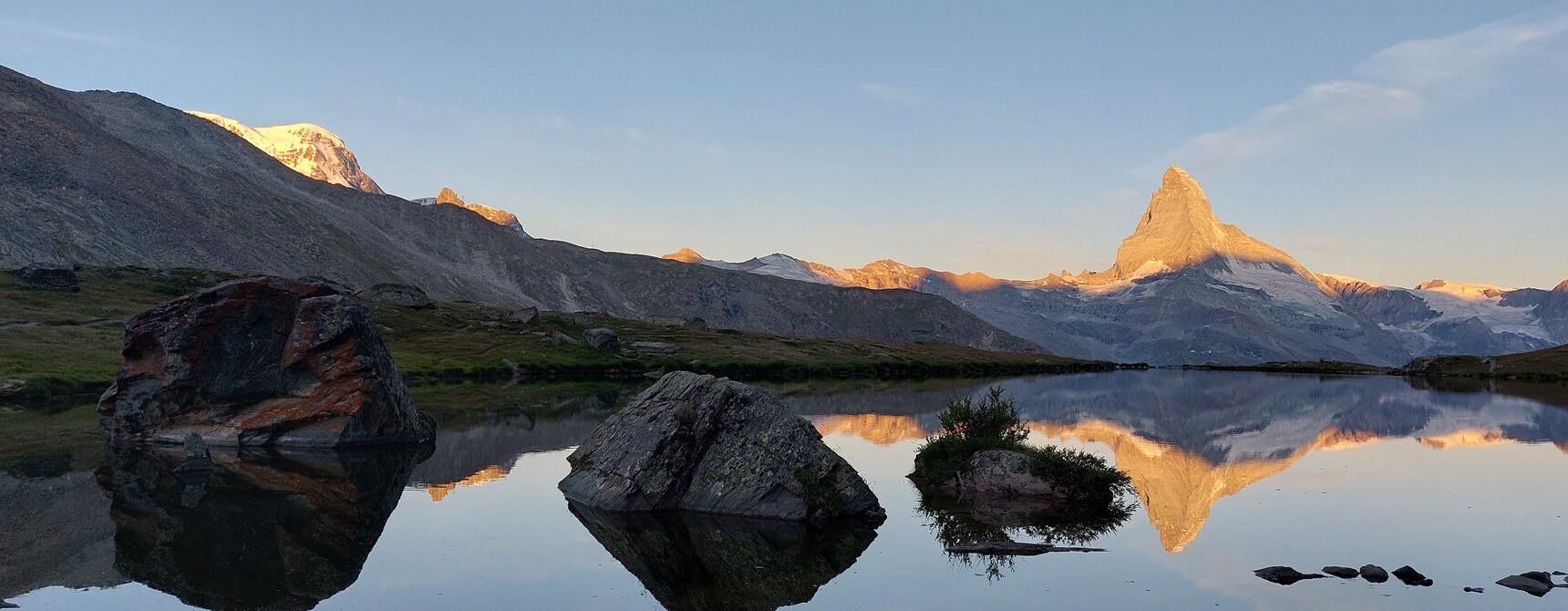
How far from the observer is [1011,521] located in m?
32.3

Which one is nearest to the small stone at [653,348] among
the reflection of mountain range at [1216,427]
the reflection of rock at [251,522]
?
the reflection of mountain range at [1216,427]

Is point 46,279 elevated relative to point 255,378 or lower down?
elevated

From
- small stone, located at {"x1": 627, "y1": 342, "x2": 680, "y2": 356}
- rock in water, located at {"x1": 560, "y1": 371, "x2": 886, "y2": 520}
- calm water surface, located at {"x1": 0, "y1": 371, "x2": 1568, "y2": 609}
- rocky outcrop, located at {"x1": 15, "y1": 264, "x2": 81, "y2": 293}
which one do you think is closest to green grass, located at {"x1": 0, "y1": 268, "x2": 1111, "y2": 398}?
rocky outcrop, located at {"x1": 15, "y1": 264, "x2": 81, "y2": 293}

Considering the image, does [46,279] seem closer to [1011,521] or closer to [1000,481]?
[1000,481]

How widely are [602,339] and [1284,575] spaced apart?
124291mm

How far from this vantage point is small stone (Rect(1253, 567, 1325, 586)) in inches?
966

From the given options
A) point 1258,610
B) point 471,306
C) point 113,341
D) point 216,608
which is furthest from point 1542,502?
point 471,306

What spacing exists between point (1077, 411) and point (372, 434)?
57865 mm

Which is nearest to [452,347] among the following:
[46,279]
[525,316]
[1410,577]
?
[525,316]

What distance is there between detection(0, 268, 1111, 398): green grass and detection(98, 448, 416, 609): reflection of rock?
139 ft

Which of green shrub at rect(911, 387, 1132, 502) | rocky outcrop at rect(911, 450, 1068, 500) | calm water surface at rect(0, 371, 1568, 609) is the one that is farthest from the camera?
rocky outcrop at rect(911, 450, 1068, 500)

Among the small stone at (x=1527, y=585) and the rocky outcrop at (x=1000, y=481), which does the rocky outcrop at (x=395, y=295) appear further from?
the small stone at (x=1527, y=585)

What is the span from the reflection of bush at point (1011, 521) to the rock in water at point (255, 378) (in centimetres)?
2828

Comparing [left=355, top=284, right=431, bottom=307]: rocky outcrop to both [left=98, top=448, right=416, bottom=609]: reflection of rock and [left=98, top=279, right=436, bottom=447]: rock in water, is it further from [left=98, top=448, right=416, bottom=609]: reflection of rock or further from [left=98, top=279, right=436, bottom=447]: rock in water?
[left=98, top=448, right=416, bottom=609]: reflection of rock
